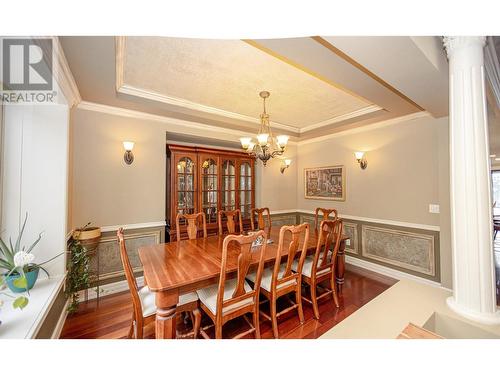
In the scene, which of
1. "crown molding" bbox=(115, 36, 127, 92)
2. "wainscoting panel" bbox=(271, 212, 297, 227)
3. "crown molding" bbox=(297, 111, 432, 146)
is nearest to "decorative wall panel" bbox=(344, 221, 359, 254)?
"wainscoting panel" bbox=(271, 212, 297, 227)

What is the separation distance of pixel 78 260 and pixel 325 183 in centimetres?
396

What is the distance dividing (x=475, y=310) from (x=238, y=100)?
2.81m

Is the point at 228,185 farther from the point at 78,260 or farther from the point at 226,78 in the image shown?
the point at 78,260

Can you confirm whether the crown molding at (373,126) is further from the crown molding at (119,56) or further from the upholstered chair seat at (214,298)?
the crown molding at (119,56)

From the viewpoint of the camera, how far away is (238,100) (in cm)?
266

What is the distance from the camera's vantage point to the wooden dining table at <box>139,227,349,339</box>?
1.37 metres

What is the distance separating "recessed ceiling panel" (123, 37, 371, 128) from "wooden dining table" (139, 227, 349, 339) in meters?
1.84

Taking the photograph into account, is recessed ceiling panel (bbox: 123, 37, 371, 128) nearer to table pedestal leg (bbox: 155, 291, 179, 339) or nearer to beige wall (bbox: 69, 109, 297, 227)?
beige wall (bbox: 69, 109, 297, 227)

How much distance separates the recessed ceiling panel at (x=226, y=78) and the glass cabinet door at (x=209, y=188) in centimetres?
95

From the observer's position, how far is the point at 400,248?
2.99 metres

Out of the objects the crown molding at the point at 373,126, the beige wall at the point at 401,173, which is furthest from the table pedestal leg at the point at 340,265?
the crown molding at the point at 373,126

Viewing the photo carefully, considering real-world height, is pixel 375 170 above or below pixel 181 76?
below
